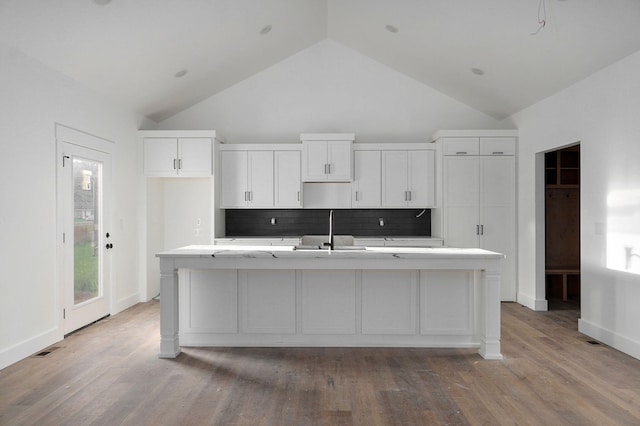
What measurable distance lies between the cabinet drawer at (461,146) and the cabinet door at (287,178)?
215 centimetres

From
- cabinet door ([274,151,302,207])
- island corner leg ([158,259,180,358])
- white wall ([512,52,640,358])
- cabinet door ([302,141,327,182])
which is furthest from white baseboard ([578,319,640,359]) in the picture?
island corner leg ([158,259,180,358])

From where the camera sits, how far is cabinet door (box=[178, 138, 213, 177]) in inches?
249

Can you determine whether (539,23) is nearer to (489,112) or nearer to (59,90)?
(489,112)

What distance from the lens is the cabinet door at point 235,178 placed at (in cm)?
664

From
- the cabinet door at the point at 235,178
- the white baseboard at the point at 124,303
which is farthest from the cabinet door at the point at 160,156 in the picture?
the white baseboard at the point at 124,303

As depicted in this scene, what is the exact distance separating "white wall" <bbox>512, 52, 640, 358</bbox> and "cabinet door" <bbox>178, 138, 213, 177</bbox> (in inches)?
176

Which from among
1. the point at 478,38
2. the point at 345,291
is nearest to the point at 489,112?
the point at 478,38

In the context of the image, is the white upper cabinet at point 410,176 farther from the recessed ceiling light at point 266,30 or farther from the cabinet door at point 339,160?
the recessed ceiling light at point 266,30

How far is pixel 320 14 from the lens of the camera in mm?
6004

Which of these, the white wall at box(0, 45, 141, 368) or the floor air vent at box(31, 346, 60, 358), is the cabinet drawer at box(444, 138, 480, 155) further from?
the floor air vent at box(31, 346, 60, 358)

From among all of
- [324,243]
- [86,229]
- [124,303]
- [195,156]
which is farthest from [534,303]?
[86,229]

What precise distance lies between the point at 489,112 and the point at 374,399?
5.24m

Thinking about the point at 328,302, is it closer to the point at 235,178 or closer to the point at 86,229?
the point at 86,229

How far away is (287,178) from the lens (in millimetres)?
6645
